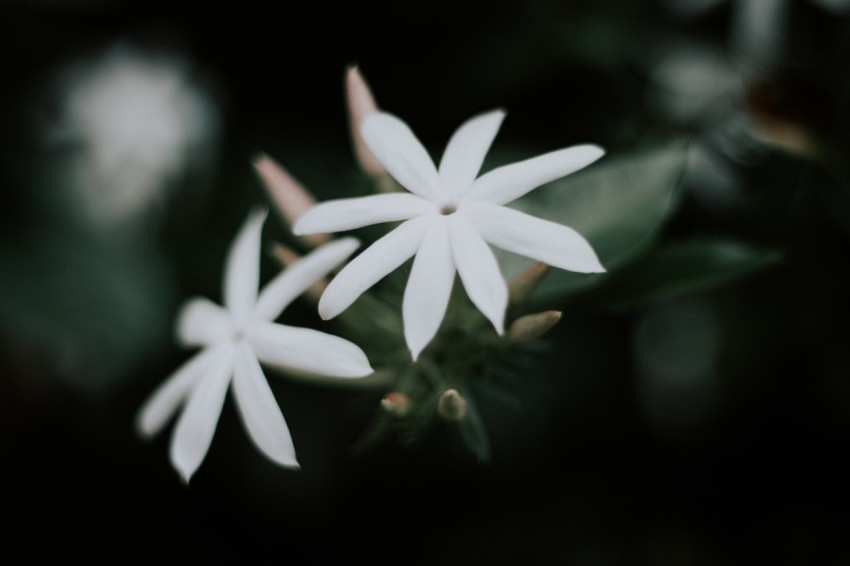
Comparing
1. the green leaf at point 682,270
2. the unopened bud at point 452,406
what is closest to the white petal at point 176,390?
the unopened bud at point 452,406

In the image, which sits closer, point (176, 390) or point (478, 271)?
point (478, 271)

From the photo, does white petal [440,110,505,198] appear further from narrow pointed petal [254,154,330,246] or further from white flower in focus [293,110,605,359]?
narrow pointed petal [254,154,330,246]

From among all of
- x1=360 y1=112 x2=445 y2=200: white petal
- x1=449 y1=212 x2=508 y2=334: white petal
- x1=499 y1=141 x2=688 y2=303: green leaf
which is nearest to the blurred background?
x1=499 y1=141 x2=688 y2=303: green leaf

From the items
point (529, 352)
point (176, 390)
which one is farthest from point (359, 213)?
point (529, 352)

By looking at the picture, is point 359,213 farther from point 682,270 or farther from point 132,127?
point 132,127

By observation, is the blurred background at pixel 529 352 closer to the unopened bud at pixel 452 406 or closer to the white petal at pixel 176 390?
the white petal at pixel 176 390
